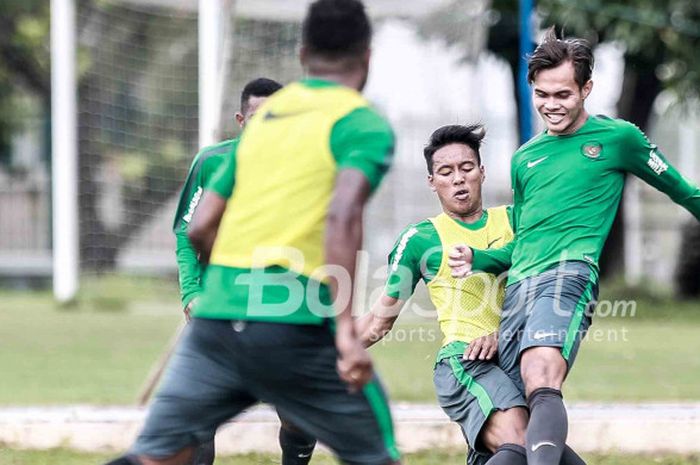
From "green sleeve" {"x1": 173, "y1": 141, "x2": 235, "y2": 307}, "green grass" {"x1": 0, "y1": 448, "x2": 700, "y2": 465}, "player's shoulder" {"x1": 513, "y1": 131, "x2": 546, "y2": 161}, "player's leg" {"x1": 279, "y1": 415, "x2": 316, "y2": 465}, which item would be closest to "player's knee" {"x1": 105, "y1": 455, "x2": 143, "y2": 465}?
"player's leg" {"x1": 279, "y1": 415, "x2": 316, "y2": 465}

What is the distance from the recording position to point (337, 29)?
181 inches

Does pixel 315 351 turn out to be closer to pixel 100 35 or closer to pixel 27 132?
pixel 100 35

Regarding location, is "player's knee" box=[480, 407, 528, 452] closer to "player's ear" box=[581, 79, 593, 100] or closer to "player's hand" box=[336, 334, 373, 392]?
"player's ear" box=[581, 79, 593, 100]

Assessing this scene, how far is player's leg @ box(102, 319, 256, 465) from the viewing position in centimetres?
455

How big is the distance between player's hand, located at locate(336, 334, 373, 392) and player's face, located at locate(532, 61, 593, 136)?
6.89ft

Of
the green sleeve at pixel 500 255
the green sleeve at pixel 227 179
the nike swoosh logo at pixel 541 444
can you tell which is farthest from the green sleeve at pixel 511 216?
the green sleeve at pixel 227 179

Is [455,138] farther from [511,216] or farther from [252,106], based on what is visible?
[252,106]

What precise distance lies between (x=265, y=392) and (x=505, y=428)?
5.67 ft

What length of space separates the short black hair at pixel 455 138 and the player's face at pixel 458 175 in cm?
3

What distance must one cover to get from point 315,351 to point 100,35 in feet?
60.5

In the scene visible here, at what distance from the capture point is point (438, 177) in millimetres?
6379

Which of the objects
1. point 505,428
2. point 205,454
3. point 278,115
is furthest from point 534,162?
point 205,454

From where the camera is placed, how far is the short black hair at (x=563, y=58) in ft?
20.2

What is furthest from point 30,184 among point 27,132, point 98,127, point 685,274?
point 685,274
